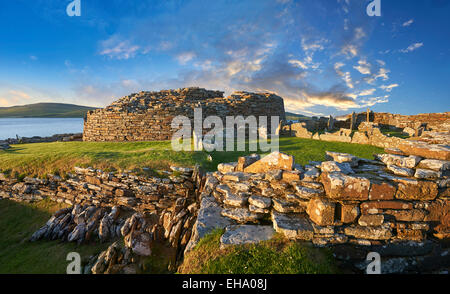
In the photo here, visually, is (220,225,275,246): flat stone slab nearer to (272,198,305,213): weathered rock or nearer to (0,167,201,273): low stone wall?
(272,198,305,213): weathered rock

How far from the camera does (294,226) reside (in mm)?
2945

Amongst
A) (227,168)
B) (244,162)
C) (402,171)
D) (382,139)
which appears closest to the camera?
(402,171)

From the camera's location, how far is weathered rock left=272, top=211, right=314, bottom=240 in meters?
2.84

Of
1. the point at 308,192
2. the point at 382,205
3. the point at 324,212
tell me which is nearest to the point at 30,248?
the point at 308,192

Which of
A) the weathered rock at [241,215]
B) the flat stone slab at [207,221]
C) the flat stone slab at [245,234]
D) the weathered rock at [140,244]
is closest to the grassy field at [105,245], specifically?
the flat stone slab at [245,234]

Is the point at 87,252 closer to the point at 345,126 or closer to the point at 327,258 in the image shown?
the point at 327,258

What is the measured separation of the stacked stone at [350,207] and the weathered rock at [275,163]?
7.7 inches

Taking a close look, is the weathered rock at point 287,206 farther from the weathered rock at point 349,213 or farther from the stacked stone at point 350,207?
the weathered rock at point 349,213

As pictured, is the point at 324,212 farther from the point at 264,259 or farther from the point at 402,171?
the point at 402,171

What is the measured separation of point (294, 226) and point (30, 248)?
8.73 meters

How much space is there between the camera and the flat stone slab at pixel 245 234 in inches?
113

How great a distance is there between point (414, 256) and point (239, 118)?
580 inches

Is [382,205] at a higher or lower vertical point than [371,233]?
higher

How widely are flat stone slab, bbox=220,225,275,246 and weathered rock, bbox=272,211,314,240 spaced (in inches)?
7.5
